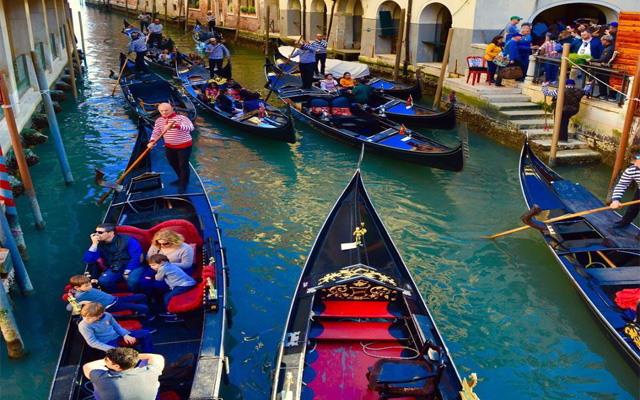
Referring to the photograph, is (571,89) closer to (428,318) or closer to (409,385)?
(428,318)

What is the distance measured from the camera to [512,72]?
309 inches

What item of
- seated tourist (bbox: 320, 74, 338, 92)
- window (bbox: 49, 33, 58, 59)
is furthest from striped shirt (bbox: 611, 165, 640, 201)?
window (bbox: 49, 33, 58, 59)

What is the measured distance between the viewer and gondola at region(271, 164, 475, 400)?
2426mm

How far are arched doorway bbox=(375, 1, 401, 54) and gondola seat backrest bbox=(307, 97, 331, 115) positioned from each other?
491 cm

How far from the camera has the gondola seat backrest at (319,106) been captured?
291 inches

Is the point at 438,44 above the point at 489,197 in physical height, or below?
above

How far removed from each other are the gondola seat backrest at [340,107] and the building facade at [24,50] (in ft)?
11.4

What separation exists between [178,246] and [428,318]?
141 centimetres

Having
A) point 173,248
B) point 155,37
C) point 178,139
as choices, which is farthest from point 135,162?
point 155,37

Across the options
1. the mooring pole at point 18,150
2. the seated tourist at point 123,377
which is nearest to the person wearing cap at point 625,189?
the seated tourist at point 123,377

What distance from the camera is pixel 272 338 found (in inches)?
135

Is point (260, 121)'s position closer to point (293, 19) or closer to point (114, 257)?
point (114, 257)

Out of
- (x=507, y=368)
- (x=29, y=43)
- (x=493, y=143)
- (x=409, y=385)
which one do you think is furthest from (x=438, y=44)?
(x=409, y=385)

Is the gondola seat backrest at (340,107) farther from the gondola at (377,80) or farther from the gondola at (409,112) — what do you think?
the gondola at (377,80)
